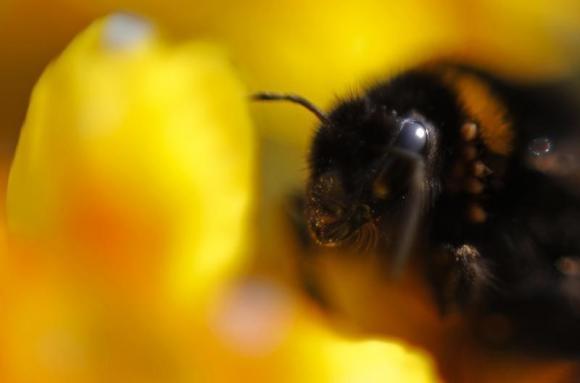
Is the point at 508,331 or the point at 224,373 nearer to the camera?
the point at 224,373

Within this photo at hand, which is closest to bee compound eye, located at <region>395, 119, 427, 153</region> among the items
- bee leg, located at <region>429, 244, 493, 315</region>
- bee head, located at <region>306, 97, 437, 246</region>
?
bee head, located at <region>306, 97, 437, 246</region>

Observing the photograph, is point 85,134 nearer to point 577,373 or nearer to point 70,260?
point 70,260

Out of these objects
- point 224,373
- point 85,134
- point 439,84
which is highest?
point 439,84

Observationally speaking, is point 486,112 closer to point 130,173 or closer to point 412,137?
point 412,137

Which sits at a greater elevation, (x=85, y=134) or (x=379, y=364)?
(x=85, y=134)

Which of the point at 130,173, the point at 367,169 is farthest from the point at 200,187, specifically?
the point at 367,169

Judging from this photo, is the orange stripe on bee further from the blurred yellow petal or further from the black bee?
the blurred yellow petal

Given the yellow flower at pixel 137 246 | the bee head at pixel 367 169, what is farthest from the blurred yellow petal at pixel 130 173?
the bee head at pixel 367 169

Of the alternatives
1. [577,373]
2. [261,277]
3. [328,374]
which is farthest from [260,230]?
[577,373]
